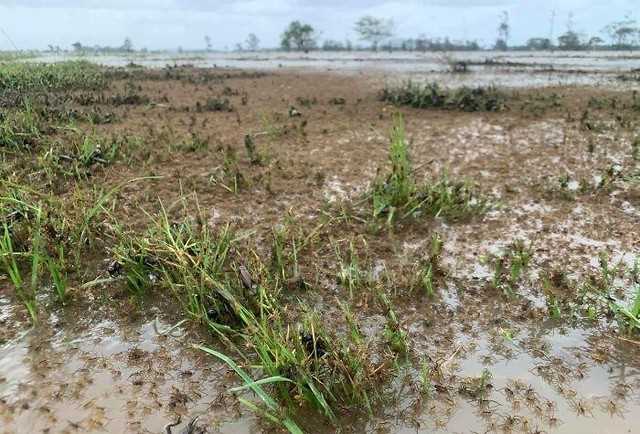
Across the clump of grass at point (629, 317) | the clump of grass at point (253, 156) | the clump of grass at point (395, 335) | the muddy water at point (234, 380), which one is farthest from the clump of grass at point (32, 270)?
the clump of grass at point (629, 317)

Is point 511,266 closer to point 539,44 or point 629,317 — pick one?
point 629,317

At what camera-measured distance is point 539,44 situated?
6700 centimetres

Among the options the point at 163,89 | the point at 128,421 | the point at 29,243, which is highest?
the point at 163,89

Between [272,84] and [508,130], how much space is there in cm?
931

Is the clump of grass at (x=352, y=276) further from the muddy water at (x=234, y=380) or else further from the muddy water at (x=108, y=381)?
the muddy water at (x=108, y=381)

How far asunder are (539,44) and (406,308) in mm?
73355

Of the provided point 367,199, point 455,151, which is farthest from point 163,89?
point 367,199

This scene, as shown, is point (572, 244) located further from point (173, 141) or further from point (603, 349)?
point (173, 141)

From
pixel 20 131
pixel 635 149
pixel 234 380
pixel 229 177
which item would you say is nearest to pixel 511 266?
pixel 234 380

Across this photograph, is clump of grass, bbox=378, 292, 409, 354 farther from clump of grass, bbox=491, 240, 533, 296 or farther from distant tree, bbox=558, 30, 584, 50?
distant tree, bbox=558, 30, 584, 50

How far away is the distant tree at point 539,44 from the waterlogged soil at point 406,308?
60.0m

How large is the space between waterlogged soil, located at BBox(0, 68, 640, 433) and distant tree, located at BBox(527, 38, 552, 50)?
6005 cm

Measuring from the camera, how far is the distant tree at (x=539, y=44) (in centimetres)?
6079

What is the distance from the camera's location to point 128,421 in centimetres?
265
